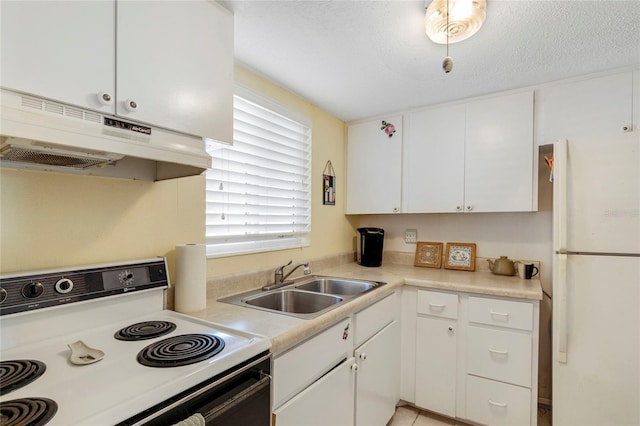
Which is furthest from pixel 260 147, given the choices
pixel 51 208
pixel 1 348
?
pixel 1 348

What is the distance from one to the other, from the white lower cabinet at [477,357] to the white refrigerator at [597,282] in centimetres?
15

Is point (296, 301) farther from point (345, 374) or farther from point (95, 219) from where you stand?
point (95, 219)

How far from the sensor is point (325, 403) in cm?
130

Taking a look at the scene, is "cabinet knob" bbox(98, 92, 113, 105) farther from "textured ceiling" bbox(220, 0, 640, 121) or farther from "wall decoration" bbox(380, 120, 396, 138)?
"wall decoration" bbox(380, 120, 396, 138)

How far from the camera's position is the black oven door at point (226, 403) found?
70cm

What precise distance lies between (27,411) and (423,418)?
7.11ft

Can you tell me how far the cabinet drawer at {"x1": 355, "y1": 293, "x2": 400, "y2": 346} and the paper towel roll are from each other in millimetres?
788

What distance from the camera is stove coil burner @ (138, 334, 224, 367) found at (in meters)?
0.82

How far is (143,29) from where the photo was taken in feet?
3.21

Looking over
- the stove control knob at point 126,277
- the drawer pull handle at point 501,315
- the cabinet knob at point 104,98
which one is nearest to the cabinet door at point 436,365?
the drawer pull handle at point 501,315

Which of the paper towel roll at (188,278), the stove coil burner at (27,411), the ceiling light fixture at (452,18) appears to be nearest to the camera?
the stove coil burner at (27,411)

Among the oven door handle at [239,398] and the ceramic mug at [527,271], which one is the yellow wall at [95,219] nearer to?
the oven door handle at [239,398]

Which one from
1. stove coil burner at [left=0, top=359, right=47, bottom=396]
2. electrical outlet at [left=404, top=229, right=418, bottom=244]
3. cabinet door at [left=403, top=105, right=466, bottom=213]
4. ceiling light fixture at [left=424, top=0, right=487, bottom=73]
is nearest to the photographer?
stove coil burner at [left=0, top=359, right=47, bottom=396]

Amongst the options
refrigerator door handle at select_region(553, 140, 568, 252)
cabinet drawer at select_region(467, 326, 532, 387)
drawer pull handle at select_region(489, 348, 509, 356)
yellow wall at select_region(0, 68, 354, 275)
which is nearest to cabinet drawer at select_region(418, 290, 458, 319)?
cabinet drawer at select_region(467, 326, 532, 387)
